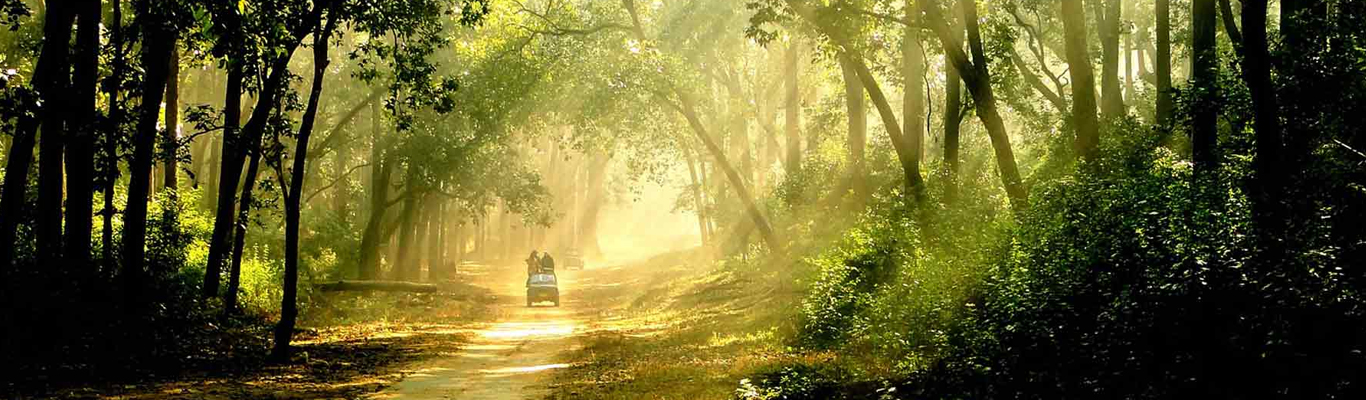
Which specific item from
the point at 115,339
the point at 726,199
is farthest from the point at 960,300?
the point at 726,199

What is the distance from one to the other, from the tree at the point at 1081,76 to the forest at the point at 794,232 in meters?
0.06

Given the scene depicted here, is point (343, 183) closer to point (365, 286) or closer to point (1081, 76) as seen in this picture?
point (365, 286)

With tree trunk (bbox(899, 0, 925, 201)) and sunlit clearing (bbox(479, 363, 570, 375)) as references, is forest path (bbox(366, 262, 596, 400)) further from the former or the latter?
tree trunk (bbox(899, 0, 925, 201))

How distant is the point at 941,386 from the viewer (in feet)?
34.7

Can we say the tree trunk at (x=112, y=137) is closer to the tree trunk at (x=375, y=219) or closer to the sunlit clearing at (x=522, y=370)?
the sunlit clearing at (x=522, y=370)

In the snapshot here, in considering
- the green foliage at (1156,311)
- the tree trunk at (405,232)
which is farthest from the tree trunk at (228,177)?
the tree trunk at (405,232)

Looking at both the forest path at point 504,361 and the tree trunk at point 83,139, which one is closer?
the forest path at point 504,361

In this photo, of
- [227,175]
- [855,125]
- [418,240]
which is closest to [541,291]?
[855,125]

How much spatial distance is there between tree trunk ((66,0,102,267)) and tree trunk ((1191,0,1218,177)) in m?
15.7

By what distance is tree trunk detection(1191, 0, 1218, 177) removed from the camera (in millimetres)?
13328

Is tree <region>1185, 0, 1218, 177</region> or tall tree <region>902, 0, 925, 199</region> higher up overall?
tall tree <region>902, 0, 925, 199</region>

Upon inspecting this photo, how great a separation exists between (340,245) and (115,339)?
23439 millimetres

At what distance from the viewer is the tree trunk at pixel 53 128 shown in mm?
13703

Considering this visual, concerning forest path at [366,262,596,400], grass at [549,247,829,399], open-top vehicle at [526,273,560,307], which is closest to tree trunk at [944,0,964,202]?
grass at [549,247,829,399]
